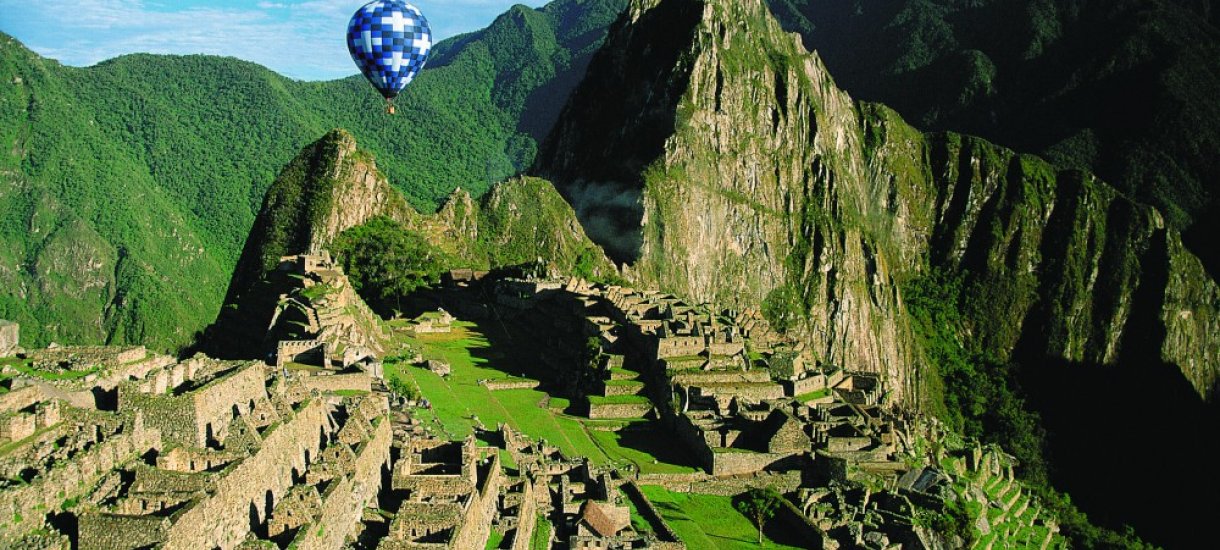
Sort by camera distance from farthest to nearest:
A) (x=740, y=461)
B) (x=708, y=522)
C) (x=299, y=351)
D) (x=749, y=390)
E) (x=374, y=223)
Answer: (x=374, y=223), (x=749, y=390), (x=740, y=461), (x=299, y=351), (x=708, y=522)

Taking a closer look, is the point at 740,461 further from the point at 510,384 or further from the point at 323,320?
the point at 323,320

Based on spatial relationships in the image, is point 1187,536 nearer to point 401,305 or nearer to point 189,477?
point 401,305

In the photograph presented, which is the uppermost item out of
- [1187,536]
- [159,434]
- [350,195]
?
[350,195]

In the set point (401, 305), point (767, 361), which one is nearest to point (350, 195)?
point (401, 305)

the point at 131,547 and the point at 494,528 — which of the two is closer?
the point at 131,547

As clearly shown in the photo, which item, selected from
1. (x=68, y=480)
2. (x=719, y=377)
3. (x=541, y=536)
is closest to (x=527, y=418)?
(x=719, y=377)

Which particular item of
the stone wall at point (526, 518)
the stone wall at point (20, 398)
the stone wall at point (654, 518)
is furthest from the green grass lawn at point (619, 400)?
the stone wall at point (20, 398)
